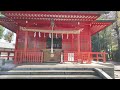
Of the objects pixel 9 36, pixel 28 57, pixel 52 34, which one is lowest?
pixel 28 57

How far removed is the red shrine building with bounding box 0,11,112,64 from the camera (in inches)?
321

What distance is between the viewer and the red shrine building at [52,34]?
26.8 feet

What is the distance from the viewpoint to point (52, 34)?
8.72 meters

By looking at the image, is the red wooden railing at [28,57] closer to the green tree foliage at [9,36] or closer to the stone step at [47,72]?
the stone step at [47,72]

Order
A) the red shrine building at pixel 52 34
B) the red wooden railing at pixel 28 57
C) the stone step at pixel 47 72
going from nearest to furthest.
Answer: the stone step at pixel 47 72, the red shrine building at pixel 52 34, the red wooden railing at pixel 28 57

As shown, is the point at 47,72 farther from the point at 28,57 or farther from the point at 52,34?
the point at 28,57

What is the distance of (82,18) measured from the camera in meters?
8.50

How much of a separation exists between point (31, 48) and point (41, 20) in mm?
2720

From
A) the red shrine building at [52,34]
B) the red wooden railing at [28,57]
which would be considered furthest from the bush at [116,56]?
the red wooden railing at [28,57]

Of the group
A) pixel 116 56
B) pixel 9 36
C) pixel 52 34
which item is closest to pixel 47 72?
pixel 52 34

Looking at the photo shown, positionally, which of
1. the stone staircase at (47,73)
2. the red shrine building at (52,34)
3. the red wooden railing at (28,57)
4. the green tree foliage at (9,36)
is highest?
the green tree foliage at (9,36)
